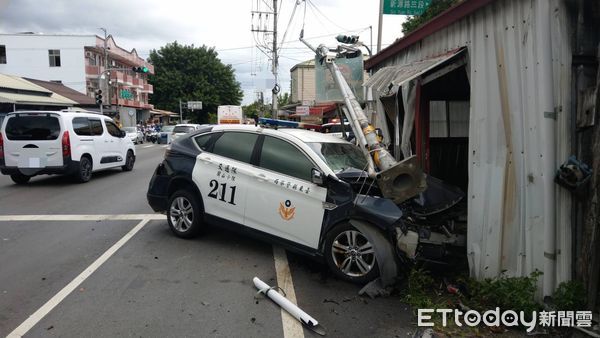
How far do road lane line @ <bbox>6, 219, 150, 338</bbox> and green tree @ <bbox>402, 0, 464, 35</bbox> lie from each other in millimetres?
12357

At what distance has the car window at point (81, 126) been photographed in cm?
1122

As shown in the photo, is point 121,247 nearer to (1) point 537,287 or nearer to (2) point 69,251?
(2) point 69,251

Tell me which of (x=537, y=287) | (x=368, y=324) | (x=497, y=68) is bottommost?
(x=368, y=324)

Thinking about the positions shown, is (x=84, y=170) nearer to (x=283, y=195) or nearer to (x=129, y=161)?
(x=129, y=161)

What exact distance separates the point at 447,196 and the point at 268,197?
217cm

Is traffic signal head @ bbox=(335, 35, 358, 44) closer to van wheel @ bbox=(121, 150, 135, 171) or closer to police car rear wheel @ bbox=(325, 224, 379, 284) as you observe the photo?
police car rear wheel @ bbox=(325, 224, 379, 284)

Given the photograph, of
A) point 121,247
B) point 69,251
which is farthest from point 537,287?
point 69,251

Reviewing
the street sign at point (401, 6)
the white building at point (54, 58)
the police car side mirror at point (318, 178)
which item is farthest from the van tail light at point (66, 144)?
the white building at point (54, 58)

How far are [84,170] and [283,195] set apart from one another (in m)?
8.28

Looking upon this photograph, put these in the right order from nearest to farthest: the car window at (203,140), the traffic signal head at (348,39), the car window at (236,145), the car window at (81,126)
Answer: the car window at (236,145), the car window at (203,140), the traffic signal head at (348,39), the car window at (81,126)

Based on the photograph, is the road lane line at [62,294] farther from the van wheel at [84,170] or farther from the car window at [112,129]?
the car window at [112,129]

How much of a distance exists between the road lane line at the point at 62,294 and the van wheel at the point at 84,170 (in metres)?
5.72

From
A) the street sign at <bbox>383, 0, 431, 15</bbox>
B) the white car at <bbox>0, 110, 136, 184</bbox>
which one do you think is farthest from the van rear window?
the street sign at <bbox>383, 0, 431, 15</bbox>

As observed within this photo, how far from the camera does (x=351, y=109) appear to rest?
650 cm
